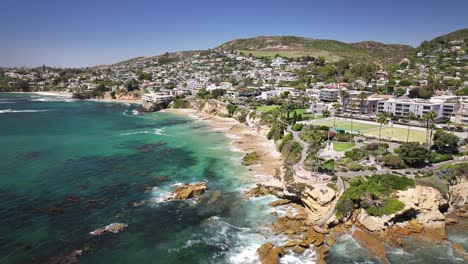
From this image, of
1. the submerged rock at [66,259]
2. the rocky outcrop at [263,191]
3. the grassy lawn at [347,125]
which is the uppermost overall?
the grassy lawn at [347,125]

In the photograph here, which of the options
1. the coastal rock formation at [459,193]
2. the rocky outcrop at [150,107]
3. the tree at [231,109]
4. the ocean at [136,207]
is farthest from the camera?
the rocky outcrop at [150,107]

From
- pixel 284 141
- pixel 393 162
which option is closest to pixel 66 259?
pixel 393 162

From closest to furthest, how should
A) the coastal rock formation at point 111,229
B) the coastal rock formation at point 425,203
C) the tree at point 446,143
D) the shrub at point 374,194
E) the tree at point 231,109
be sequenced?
the coastal rock formation at point 111,229, the shrub at point 374,194, the coastal rock formation at point 425,203, the tree at point 446,143, the tree at point 231,109

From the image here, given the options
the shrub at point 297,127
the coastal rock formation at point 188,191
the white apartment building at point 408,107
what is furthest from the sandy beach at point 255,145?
the white apartment building at point 408,107

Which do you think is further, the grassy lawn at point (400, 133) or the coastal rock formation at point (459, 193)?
the grassy lawn at point (400, 133)

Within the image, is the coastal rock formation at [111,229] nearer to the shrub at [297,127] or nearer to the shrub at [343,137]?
the shrub at [343,137]

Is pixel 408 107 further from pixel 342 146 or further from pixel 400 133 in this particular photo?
pixel 342 146

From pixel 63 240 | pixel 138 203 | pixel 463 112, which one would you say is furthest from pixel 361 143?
pixel 63 240
